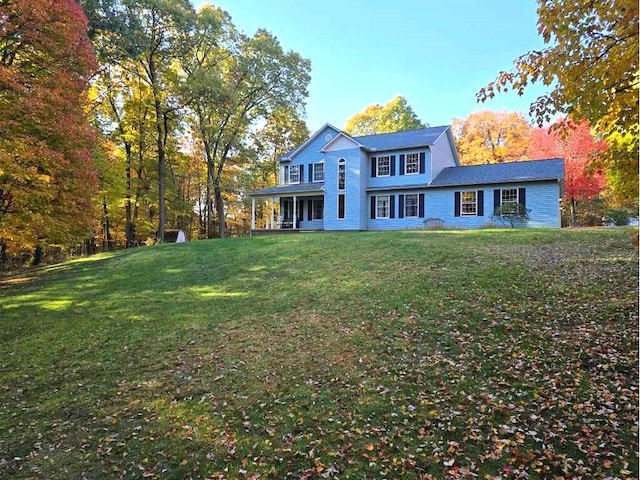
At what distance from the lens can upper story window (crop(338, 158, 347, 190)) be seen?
24891 millimetres

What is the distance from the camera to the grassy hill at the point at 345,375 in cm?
416

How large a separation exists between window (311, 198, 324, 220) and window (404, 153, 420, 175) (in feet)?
20.1

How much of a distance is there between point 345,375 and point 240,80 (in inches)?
1175

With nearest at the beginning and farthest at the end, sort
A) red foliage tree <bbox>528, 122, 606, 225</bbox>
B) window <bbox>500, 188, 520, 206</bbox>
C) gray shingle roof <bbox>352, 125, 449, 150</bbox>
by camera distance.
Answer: window <bbox>500, 188, 520, 206</bbox> → gray shingle roof <bbox>352, 125, 449, 150</bbox> → red foliage tree <bbox>528, 122, 606, 225</bbox>

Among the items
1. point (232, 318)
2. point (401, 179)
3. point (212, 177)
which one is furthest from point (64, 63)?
point (212, 177)

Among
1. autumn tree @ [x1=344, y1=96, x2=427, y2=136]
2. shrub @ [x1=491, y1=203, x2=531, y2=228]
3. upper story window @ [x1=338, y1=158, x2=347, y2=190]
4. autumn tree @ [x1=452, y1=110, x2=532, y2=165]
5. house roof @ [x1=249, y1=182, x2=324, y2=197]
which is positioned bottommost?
shrub @ [x1=491, y1=203, x2=531, y2=228]

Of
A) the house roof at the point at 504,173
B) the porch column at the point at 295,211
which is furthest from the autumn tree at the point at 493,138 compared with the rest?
the porch column at the point at 295,211

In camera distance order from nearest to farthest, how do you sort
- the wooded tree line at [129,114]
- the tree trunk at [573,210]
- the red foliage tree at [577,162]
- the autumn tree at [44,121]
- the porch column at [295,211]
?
the autumn tree at [44,121]
the wooded tree line at [129,114]
the porch column at [295,211]
the red foliage tree at [577,162]
the tree trunk at [573,210]

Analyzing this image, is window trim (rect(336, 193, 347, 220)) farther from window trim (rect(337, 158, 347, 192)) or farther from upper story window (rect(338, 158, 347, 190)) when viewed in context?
upper story window (rect(338, 158, 347, 190))

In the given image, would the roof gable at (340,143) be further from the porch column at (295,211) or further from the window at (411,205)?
the window at (411,205)

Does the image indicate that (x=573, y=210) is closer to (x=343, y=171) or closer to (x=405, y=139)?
(x=405, y=139)

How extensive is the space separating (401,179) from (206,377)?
19.9 metres

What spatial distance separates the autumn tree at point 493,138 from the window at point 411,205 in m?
18.0

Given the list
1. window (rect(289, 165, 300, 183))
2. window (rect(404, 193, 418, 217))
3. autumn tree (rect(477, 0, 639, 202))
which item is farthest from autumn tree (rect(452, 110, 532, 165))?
autumn tree (rect(477, 0, 639, 202))
